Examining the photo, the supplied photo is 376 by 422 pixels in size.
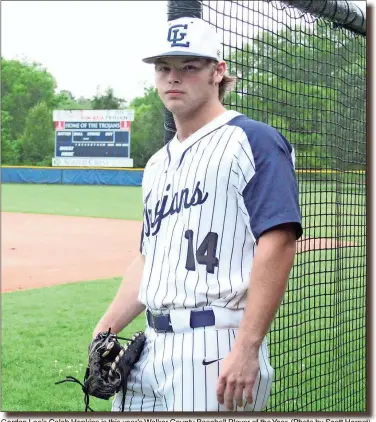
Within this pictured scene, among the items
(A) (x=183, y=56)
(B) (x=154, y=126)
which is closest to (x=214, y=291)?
(A) (x=183, y=56)

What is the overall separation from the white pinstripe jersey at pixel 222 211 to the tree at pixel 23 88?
35.4 meters

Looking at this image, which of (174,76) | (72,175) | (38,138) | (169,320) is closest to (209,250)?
(169,320)

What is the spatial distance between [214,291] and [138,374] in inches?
12.5

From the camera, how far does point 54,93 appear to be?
1580 inches

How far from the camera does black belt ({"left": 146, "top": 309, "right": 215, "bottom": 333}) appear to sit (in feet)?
4.88

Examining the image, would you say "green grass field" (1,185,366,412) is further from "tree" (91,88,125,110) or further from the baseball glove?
"tree" (91,88,125,110)

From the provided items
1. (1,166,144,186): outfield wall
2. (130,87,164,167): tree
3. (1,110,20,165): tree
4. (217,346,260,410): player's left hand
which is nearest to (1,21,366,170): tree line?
(217,346,260,410): player's left hand

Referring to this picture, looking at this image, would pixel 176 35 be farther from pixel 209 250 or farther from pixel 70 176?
pixel 70 176

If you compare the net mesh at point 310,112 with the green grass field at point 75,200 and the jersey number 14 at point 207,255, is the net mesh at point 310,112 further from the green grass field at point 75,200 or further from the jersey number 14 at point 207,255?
the green grass field at point 75,200

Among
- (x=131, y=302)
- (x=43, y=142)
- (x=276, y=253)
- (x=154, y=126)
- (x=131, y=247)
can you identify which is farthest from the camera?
(x=43, y=142)

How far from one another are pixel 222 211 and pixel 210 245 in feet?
0.26

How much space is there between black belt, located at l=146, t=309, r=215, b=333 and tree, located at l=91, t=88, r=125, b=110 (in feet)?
117

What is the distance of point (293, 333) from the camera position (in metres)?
3.66

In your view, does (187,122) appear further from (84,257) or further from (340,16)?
(84,257)
